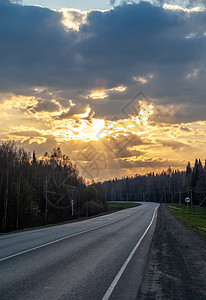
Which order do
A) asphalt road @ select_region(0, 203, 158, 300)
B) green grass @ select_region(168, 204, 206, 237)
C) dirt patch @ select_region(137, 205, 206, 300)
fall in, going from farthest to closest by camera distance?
1. green grass @ select_region(168, 204, 206, 237)
2. dirt patch @ select_region(137, 205, 206, 300)
3. asphalt road @ select_region(0, 203, 158, 300)

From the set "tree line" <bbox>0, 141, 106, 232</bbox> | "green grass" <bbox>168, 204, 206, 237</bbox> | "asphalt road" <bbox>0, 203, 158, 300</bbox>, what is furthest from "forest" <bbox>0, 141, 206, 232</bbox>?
"asphalt road" <bbox>0, 203, 158, 300</bbox>

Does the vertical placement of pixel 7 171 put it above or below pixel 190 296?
above

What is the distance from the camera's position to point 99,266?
357 inches

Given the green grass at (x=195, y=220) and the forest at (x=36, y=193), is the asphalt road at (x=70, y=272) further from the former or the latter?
the forest at (x=36, y=193)

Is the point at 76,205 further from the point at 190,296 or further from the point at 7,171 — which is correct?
the point at 190,296

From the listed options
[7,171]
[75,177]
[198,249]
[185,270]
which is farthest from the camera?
[75,177]

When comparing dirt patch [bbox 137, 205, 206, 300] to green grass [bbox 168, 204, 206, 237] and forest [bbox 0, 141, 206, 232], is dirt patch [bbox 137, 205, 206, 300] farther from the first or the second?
forest [bbox 0, 141, 206, 232]

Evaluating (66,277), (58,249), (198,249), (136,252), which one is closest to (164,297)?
(66,277)

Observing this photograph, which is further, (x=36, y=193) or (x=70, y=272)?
(x=36, y=193)

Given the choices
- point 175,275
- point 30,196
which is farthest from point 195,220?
point 175,275

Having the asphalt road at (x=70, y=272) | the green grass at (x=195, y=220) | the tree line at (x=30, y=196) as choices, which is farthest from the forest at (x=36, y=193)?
the asphalt road at (x=70, y=272)

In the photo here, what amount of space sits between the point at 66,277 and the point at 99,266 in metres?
1.69

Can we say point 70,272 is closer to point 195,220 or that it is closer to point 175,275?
point 175,275

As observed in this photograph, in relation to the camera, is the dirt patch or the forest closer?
the dirt patch
